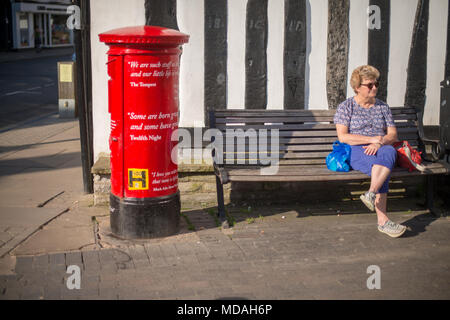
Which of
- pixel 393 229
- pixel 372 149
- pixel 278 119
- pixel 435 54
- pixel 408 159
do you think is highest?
pixel 435 54

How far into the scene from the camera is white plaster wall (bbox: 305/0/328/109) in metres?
6.65

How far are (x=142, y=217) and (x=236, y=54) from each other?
92.1 inches

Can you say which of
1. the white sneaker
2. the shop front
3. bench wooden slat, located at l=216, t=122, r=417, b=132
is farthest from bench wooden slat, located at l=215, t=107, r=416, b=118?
the shop front

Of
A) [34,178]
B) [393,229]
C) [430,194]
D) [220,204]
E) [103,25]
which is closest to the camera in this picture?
[393,229]

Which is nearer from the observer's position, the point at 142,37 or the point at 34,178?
the point at 142,37

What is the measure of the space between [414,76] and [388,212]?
1.75 metres

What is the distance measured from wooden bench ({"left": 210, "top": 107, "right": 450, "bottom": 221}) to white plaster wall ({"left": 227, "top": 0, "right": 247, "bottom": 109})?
15.9 inches

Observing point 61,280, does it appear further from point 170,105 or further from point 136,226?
point 170,105

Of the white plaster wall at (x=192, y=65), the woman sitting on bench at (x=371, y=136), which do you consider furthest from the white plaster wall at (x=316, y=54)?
the white plaster wall at (x=192, y=65)

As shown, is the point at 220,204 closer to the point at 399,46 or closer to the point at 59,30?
the point at 399,46

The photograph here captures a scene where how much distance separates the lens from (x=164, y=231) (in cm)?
538

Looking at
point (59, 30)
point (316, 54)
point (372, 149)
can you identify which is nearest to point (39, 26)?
point (59, 30)

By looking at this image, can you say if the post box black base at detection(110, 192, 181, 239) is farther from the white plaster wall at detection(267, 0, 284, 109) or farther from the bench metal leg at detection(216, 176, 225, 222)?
the white plaster wall at detection(267, 0, 284, 109)

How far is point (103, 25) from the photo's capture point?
6.27 m
